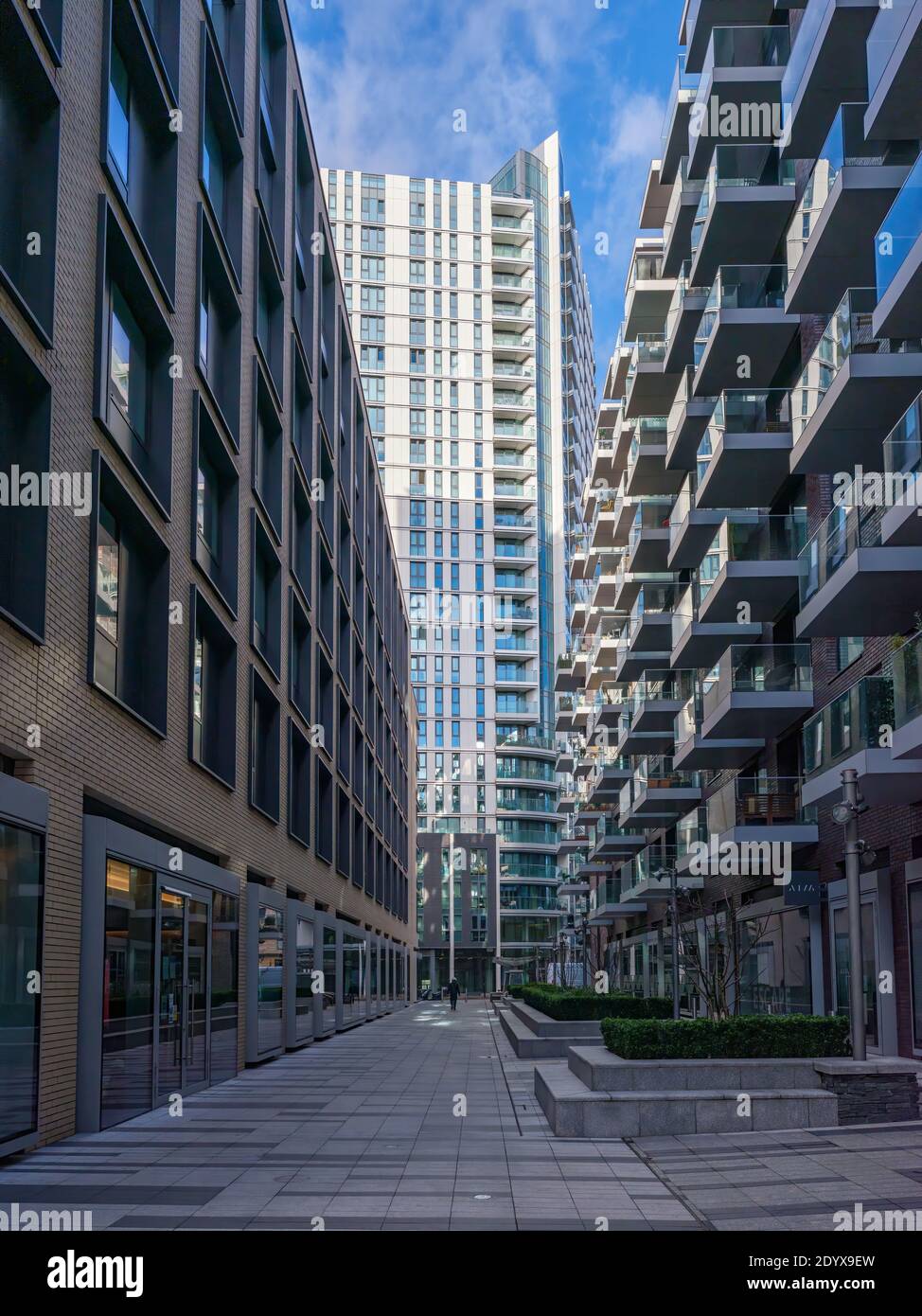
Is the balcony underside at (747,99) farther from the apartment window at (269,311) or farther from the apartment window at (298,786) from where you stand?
the apartment window at (298,786)

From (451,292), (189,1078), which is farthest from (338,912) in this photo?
(451,292)

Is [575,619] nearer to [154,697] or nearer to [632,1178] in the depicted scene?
[154,697]

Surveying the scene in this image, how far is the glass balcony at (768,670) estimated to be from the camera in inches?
1131

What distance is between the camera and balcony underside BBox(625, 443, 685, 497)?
142 feet

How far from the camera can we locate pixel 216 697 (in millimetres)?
23453

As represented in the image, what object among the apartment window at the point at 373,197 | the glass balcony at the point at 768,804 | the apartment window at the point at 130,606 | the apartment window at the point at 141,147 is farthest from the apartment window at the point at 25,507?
the apartment window at the point at 373,197

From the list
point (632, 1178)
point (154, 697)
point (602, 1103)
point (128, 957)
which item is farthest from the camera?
point (154, 697)

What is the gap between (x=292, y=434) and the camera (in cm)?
3206

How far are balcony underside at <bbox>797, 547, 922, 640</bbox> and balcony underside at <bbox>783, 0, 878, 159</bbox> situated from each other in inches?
347

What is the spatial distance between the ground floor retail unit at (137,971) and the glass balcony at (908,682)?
31.9ft

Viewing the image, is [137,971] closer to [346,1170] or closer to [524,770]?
[346,1170]

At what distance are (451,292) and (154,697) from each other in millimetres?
102067

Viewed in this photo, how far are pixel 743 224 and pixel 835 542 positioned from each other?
40.4 feet

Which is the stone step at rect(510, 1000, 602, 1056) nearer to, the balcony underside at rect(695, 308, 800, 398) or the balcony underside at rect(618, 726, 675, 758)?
the balcony underside at rect(695, 308, 800, 398)
